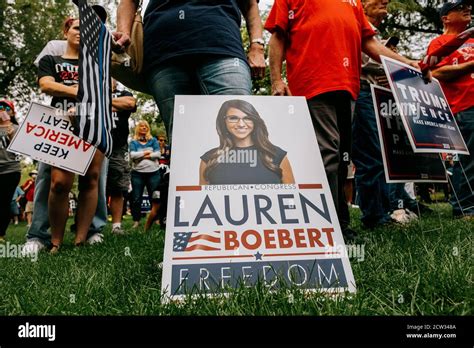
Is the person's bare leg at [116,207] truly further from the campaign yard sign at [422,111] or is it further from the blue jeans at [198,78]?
the campaign yard sign at [422,111]

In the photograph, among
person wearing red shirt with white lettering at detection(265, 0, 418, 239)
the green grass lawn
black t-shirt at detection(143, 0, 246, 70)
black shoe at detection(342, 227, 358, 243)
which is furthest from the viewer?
black shoe at detection(342, 227, 358, 243)

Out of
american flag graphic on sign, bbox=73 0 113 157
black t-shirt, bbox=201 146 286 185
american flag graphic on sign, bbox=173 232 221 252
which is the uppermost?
american flag graphic on sign, bbox=73 0 113 157

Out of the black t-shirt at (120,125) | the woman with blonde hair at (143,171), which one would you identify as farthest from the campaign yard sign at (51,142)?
the woman with blonde hair at (143,171)

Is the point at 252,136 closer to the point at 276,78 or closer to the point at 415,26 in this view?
the point at 276,78

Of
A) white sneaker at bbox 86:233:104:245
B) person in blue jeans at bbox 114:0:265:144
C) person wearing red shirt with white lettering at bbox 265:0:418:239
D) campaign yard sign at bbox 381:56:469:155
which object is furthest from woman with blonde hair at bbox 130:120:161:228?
person in blue jeans at bbox 114:0:265:144

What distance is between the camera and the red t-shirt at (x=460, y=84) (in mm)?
4168

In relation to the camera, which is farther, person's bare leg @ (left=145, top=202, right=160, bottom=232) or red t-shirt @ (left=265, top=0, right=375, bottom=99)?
person's bare leg @ (left=145, top=202, right=160, bottom=232)

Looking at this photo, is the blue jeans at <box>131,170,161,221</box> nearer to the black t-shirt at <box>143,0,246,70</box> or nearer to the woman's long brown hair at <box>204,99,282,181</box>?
the black t-shirt at <box>143,0,246,70</box>

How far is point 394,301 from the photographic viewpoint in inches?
57.8

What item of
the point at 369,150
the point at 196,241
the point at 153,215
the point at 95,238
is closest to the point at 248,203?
the point at 196,241

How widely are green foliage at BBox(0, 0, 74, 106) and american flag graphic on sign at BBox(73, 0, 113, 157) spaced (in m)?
17.1

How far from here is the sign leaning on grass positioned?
162 cm

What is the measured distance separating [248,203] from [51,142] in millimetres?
2230
